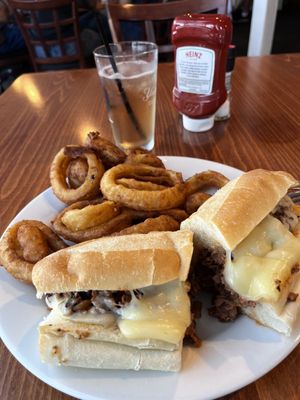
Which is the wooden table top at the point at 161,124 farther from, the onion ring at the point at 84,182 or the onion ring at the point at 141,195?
the onion ring at the point at 141,195

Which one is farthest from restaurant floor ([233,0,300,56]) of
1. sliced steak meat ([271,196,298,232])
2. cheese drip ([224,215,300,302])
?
cheese drip ([224,215,300,302])

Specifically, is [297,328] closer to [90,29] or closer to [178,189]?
[178,189]

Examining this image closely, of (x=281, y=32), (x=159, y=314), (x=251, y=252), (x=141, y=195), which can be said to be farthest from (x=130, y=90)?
(x=281, y=32)

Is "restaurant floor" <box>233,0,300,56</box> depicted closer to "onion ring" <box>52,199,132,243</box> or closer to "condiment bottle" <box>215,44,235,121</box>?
"condiment bottle" <box>215,44,235,121</box>

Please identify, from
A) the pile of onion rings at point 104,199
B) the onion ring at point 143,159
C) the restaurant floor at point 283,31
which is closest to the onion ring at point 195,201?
the pile of onion rings at point 104,199

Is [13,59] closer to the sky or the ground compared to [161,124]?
closer to the ground

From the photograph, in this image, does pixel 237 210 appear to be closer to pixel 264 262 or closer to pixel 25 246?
pixel 264 262

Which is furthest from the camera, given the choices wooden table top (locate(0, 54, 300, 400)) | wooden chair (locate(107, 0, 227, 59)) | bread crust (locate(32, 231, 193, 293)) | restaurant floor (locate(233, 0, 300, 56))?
restaurant floor (locate(233, 0, 300, 56))
